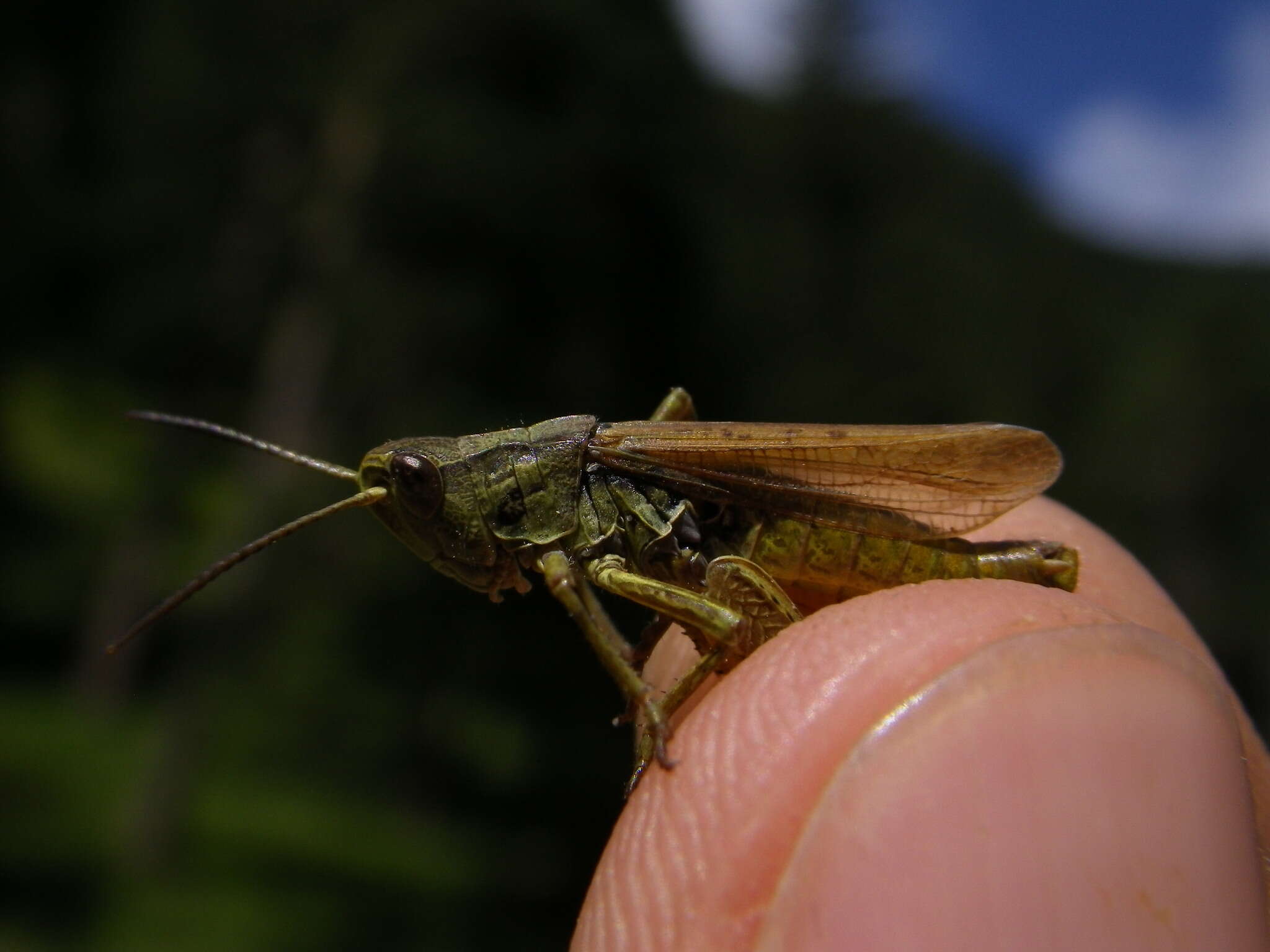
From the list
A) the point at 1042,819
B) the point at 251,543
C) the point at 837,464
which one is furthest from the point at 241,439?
the point at 1042,819

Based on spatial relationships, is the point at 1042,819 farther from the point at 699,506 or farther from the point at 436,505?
the point at 436,505

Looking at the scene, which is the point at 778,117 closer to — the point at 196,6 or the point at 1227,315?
the point at 1227,315

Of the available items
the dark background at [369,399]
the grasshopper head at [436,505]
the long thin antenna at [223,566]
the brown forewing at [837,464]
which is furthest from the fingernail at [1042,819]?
the dark background at [369,399]

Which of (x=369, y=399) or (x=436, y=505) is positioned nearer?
(x=436, y=505)

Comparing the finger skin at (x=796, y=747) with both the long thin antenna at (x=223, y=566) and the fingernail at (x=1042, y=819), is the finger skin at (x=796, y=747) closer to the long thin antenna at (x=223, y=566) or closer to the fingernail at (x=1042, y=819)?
the fingernail at (x=1042, y=819)

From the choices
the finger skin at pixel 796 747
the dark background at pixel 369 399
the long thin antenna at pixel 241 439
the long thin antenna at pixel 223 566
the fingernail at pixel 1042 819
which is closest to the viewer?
the fingernail at pixel 1042 819

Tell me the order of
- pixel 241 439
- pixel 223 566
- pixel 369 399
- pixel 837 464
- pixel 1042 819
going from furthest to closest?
pixel 369 399, pixel 837 464, pixel 241 439, pixel 223 566, pixel 1042 819
